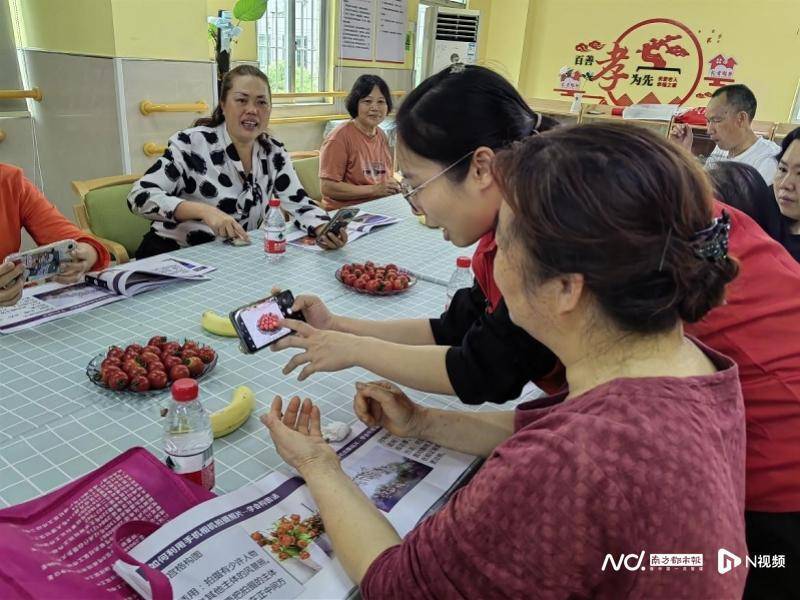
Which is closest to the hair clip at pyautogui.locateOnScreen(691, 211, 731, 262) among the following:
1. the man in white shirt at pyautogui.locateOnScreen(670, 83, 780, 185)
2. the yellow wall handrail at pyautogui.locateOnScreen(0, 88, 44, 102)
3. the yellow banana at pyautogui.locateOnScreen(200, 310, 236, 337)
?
the yellow banana at pyautogui.locateOnScreen(200, 310, 236, 337)

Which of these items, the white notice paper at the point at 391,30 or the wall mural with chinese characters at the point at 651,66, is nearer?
the white notice paper at the point at 391,30

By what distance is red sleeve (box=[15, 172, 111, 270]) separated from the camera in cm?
183

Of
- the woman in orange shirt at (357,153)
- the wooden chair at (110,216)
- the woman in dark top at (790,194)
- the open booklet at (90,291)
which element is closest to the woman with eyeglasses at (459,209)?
the open booklet at (90,291)

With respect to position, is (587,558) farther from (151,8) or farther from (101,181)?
(151,8)

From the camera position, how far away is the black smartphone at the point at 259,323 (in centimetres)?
121

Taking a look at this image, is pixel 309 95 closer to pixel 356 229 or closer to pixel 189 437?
pixel 356 229

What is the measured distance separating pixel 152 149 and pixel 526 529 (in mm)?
3409

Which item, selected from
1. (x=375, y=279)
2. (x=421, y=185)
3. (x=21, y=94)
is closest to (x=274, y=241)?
(x=375, y=279)

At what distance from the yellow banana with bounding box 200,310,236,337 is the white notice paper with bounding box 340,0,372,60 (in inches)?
166

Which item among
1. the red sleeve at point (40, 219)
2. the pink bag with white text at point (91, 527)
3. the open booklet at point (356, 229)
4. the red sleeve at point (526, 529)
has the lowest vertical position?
the open booklet at point (356, 229)

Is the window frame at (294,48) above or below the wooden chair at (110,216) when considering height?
above

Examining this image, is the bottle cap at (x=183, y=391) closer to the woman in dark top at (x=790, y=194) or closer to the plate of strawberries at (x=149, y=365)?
the plate of strawberries at (x=149, y=365)

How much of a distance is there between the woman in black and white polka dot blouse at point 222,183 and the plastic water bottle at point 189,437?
1318 millimetres

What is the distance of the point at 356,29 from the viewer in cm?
513
